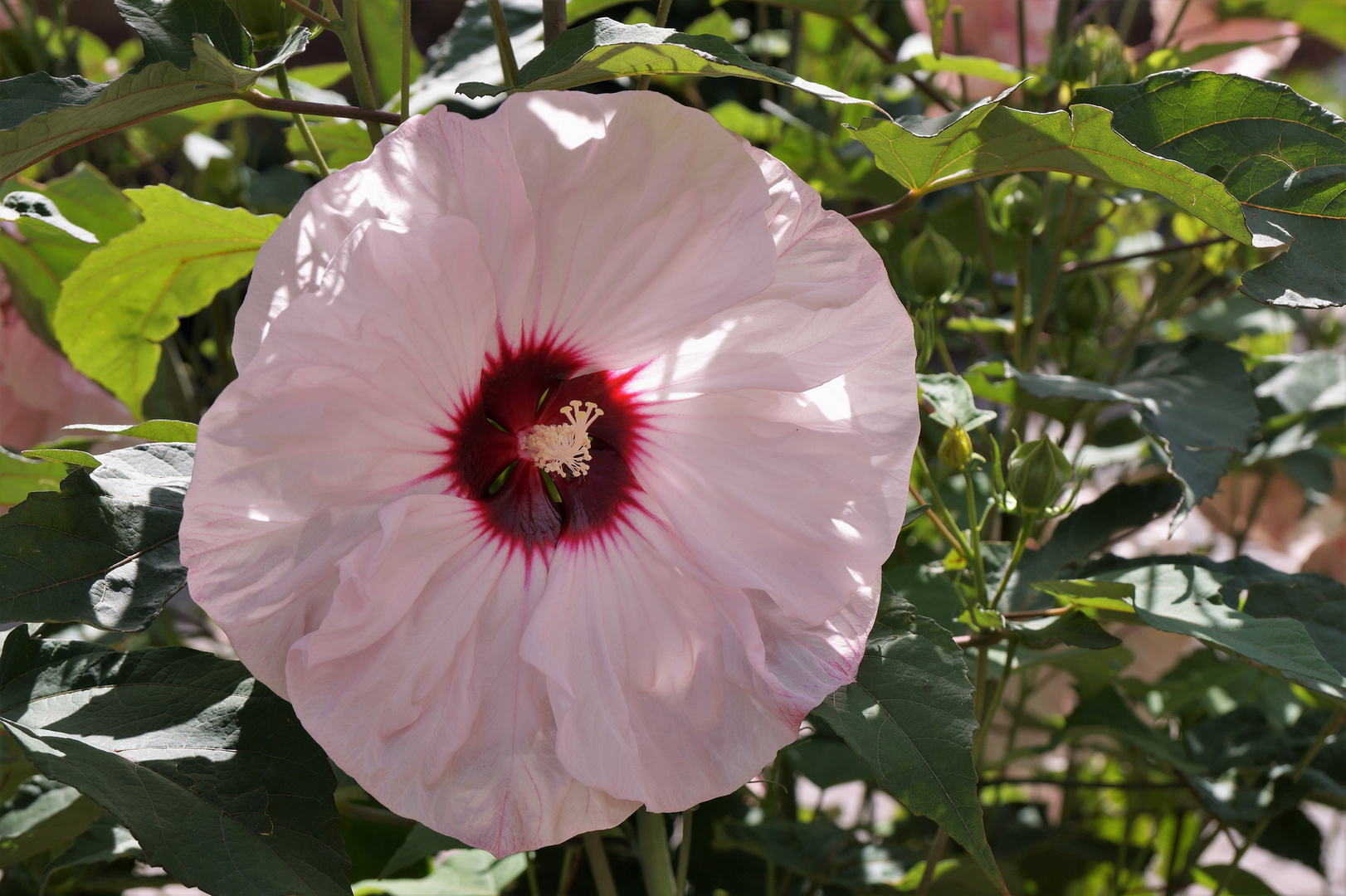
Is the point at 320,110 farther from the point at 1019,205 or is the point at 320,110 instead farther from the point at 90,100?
the point at 1019,205

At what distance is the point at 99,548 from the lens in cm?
49

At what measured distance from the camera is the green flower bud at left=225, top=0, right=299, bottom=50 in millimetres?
570

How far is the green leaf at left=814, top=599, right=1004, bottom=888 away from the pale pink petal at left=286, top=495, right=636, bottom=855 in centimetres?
11

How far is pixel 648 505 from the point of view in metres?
0.51

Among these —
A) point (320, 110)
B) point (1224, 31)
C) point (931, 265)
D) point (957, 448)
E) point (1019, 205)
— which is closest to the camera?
point (320, 110)

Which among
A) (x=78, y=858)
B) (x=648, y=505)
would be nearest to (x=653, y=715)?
(x=648, y=505)

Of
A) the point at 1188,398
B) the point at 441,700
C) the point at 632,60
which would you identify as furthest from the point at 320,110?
the point at 1188,398

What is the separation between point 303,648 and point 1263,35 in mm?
1179

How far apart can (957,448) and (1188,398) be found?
0.28 m

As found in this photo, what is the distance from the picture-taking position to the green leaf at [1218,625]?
1.67 ft

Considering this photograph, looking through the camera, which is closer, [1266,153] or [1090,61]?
[1266,153]

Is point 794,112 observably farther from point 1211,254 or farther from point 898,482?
point 898,482

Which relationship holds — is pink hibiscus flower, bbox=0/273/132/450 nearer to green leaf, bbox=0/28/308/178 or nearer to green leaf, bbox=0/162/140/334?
green leaf, bbox=0/162/140/334

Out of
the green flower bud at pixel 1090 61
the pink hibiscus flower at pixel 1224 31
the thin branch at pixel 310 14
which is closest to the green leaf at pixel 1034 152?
the thin branch at pixel 310 14
